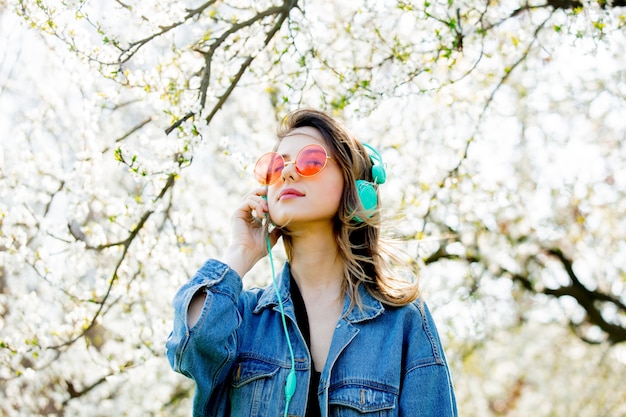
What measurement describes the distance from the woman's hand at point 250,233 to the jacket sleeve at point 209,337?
12 centimetres

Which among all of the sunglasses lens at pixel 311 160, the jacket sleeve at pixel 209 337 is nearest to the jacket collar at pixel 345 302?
the jacket sleeve at pixel 209 337

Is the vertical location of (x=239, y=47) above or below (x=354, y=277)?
above

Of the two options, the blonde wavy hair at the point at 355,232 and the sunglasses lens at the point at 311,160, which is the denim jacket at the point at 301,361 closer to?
the blonde wavy hair at the point at 355,232

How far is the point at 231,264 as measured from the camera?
2279 mm

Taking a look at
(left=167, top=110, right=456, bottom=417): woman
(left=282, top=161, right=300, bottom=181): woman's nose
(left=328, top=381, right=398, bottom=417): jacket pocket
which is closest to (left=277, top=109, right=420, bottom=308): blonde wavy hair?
(left=167, top=110, right=456, bottom=417): woman

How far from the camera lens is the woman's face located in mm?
2250

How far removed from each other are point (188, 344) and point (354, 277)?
599 mm

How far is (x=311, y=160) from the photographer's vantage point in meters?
2.27

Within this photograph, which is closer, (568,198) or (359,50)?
(359,50)

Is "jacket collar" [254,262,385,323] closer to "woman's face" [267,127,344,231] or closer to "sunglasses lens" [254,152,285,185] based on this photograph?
"woman's face" [267,127,344,231]

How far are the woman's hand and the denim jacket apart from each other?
12 centimetres

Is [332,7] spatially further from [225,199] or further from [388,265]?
[388,265]

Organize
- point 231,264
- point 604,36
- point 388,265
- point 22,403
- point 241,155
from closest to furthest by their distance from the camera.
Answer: point 231,264, point 388,265, point 241,155, point 604,36, point 22,403

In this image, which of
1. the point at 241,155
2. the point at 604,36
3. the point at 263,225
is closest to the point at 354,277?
the point at 263,225
